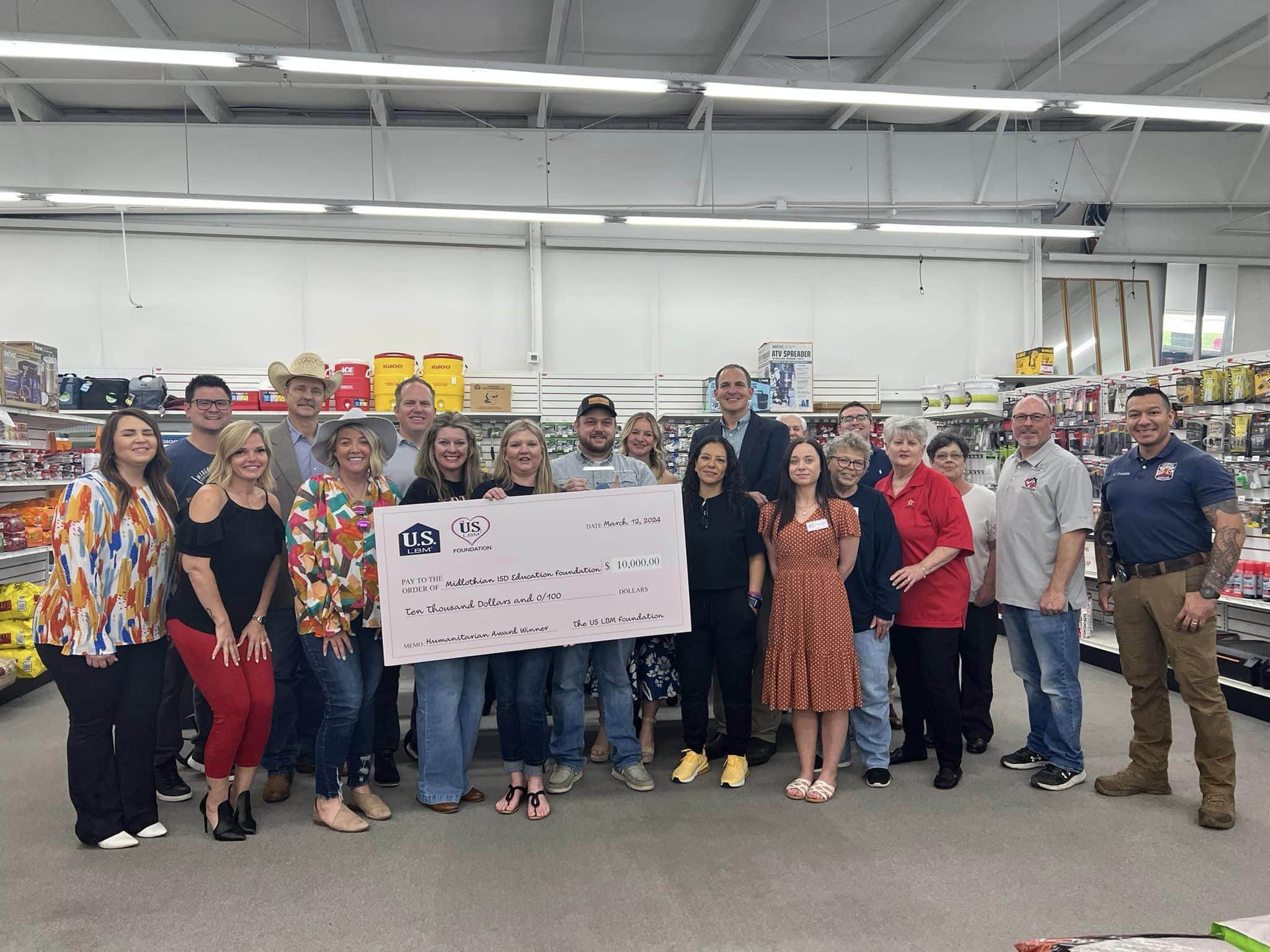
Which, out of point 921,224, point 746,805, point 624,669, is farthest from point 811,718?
point 921,224

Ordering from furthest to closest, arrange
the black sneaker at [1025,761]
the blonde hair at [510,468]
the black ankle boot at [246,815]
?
the black sneaker at [1025,761]
the blonde hair at [510,468]
the black ankle boot at [246,815]

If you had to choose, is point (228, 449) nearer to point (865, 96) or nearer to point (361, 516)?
point (361, 516)

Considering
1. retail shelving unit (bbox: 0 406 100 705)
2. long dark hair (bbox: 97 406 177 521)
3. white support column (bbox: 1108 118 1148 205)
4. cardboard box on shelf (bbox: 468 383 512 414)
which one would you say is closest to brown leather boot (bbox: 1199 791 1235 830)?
long dark hair (bbox: 97 406 177 521)

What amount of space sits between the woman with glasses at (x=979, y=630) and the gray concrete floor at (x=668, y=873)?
0.40 metres

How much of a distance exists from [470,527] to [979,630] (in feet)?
8.46

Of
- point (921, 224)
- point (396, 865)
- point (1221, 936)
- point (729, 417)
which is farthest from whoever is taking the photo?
point (921, 224)

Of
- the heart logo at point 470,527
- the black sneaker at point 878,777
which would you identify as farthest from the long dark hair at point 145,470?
the black sneaker at point 878,777

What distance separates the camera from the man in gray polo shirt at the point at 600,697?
3256mm

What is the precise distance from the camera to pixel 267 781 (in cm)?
334

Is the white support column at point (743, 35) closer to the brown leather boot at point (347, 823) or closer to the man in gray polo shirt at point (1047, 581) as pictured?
the man in gray polo shirt at point (1047, 581)

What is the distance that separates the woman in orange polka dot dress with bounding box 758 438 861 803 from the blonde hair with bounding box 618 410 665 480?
0.70 m

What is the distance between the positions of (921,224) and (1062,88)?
2.57 meters

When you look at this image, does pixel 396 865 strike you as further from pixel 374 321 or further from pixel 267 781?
pixel 374 321

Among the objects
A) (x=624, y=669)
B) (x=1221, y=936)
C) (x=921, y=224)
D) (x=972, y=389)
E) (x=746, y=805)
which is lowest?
(x=746, y=805)
